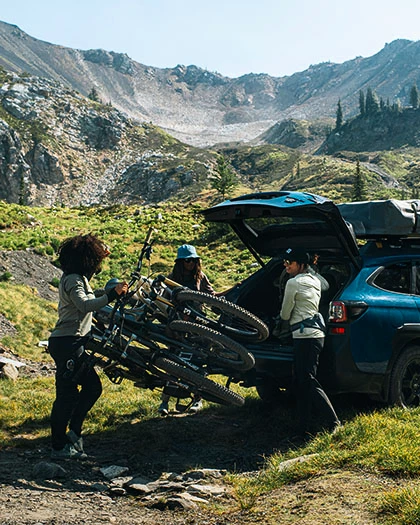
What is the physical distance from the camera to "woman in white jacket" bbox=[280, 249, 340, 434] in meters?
6.19

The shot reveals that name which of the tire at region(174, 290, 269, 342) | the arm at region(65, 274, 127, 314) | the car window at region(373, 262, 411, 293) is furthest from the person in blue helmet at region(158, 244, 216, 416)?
the car window at region(373, 262, 411, 293)

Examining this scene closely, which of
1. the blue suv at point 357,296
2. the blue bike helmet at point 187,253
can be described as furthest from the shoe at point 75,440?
the blue bike helmet at point 187,253

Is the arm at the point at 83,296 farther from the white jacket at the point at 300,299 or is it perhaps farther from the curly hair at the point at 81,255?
the white jacket at the point at 300,299

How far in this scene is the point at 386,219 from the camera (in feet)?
23.6

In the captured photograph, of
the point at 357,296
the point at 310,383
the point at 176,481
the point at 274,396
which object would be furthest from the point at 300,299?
the point at 176,481

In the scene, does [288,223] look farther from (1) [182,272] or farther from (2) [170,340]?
(2) [170,340]

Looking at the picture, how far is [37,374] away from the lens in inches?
426

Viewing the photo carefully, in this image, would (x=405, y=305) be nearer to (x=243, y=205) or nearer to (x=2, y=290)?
(x=243, y=205)

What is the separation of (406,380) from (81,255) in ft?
13.0

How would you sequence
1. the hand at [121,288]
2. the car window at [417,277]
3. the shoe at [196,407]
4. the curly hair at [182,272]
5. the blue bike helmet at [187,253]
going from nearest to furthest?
the hand at [121,288] → the car window at [417,277] → the shoe at [196,407] → the blue bike helmet at [187,253] → the curly hair at [182,272]

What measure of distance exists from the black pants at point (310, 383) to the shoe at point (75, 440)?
239 cm

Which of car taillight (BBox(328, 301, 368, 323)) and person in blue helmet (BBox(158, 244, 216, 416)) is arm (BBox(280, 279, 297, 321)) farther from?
person in blue helmet (BBox(158, 244, 216, 416))

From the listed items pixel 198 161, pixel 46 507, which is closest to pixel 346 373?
pixel 46 507

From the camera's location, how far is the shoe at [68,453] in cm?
605
